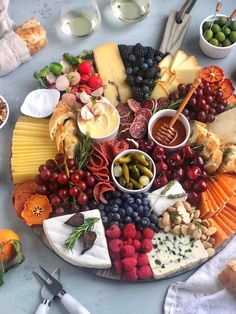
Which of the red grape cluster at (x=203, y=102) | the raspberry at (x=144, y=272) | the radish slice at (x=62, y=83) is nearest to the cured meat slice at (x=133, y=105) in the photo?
the red grape cluster at (x=203, y=102)

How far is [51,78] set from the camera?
72.6 inches

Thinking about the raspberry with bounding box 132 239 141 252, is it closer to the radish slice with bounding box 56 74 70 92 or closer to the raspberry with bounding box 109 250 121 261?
the raspberry with bounding box 109 250 121 261

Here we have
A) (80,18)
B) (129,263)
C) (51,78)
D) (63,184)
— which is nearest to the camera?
(129,263)

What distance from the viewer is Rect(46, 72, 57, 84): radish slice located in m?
1.84

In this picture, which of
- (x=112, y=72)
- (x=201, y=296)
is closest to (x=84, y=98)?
(x=112, y=72)

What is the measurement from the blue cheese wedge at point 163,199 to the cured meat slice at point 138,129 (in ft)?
0.74

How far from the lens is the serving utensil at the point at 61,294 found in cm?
149

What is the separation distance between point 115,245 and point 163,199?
217 mm

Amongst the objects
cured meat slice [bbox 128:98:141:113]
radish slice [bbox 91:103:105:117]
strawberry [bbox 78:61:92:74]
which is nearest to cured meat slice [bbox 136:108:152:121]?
cured meat slice [bbox 128:98:141:113]

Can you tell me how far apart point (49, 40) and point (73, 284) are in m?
0.98

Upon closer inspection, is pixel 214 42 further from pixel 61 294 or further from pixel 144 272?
pixel 61 294

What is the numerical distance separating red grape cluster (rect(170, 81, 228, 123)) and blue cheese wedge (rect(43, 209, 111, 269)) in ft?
1.67

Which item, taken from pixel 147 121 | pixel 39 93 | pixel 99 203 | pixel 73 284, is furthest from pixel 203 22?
pixel 73 284

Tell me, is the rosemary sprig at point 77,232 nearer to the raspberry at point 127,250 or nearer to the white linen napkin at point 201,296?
the raspberry at point 127,250
